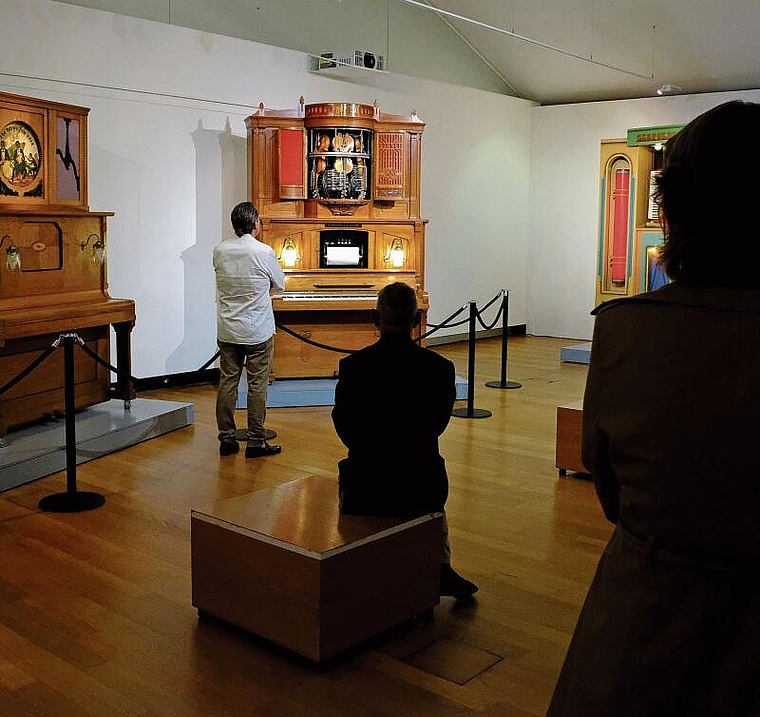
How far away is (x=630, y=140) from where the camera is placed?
35.8 feet

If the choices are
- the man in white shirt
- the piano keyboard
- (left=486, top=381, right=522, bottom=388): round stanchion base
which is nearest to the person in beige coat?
the man in white shirt

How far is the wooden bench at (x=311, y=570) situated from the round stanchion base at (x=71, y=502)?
1.63 m

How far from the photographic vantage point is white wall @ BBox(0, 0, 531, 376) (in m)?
7.45

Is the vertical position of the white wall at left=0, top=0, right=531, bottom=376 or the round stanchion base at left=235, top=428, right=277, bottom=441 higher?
the white wall at left=0, top=0, right=531, bottom=376

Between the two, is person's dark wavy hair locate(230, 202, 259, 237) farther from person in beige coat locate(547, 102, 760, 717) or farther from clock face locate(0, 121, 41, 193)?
person in beige coat locate(547, 102, 760, 717)

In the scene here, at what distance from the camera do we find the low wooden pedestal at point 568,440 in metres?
5.82

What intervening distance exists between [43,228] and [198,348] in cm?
274

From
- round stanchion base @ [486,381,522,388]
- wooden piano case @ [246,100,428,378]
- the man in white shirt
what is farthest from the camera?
round stanchion base @ [486,381,522,388]

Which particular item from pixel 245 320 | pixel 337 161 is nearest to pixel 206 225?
pixel 337 161

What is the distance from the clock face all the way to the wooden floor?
1.80 meters

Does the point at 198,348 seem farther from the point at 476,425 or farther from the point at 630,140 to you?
the point at 630,140

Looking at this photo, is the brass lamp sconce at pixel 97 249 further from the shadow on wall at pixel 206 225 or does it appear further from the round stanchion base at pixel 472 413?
the round stanchion base at pixel 472 413

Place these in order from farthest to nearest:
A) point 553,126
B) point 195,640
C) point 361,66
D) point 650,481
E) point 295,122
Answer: point 553,126 < point 361,66 < point 295,122 < point 195,640 < point 650,481

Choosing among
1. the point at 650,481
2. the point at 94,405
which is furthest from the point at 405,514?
the point at 94,405
